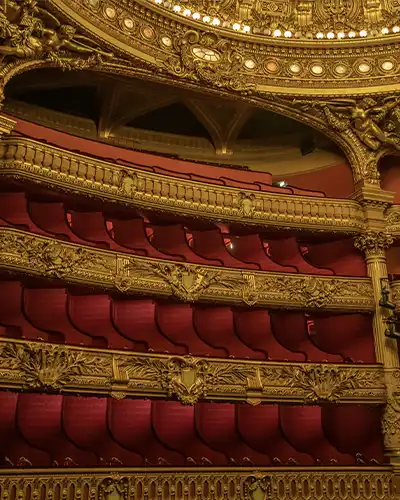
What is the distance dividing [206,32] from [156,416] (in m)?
5.59

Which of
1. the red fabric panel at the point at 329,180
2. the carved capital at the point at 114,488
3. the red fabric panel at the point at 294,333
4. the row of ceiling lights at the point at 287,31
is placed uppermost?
the row of ceiling lights at the point at 287,31

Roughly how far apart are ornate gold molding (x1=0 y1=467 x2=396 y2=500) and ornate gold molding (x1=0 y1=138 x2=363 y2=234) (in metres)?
3.25

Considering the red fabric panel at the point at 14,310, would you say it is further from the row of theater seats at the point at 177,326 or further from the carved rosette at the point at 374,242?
the carved rosette at the point at 374,242

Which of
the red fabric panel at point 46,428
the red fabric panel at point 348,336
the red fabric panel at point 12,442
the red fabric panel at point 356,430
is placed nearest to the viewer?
the red fabric panel at point 12,442

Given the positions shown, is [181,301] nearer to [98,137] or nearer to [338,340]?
[338,340]

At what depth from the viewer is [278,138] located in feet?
36.3

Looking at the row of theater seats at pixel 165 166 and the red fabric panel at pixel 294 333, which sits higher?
the row of theater seats at pixel 165 166

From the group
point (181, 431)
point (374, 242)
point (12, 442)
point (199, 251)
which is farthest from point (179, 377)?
point (374, 242)

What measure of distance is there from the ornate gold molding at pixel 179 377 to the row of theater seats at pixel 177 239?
1.39m

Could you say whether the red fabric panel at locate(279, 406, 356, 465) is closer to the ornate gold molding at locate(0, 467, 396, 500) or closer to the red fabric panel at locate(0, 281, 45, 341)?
the ornate gold molding at locate(0, 467, 396, 500)

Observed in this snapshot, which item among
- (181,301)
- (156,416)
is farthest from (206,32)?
(156,416)

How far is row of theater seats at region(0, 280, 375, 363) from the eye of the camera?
274 inches

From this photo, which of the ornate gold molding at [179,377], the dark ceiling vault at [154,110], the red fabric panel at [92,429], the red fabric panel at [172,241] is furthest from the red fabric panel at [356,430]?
the dark ceiling vault at [154,110]

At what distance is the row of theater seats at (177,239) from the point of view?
24.8ft
